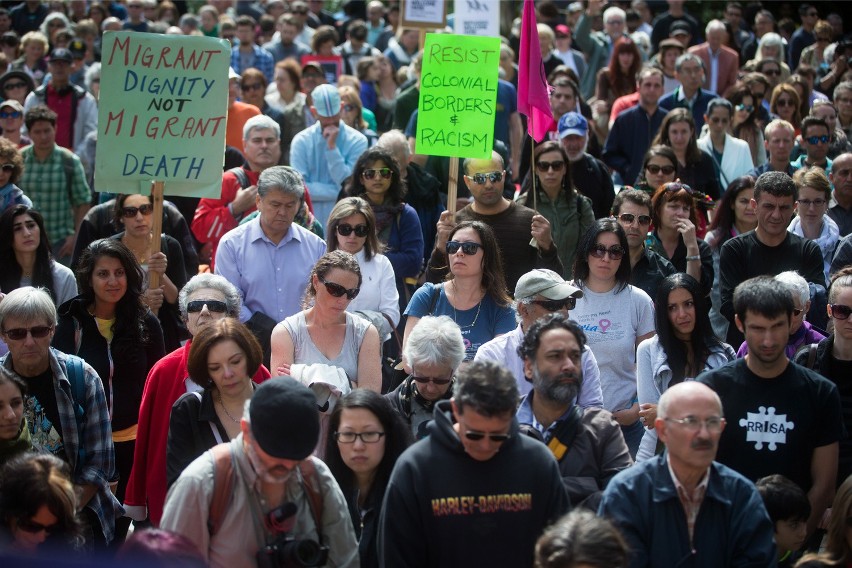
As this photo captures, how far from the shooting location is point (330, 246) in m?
8.02

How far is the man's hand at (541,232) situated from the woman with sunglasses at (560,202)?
0.70 m

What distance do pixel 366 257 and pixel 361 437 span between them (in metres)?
2.70

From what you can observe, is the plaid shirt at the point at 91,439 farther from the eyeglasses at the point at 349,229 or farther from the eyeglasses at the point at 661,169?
the eyeglasses at the point at 661,169

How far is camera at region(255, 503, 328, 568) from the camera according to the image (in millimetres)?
4281

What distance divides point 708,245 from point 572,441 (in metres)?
3.67

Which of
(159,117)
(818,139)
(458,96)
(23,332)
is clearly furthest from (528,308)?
(818,139)

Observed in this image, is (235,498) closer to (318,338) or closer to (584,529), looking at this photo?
(584,529)

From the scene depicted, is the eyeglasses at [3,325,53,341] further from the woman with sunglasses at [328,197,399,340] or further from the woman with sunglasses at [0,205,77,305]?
the woman with sunglasses at [328,197,399,340]

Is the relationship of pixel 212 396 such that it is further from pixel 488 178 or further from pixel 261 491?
pixel 488 178

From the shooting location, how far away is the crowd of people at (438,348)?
177 inches

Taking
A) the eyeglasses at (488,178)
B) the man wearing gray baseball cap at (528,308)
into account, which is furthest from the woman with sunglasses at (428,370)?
the eyeglasses at (488,178)

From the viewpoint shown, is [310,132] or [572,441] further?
[310,132]

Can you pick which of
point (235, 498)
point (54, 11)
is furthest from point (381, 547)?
point (54, 11)

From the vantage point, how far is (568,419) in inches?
208
